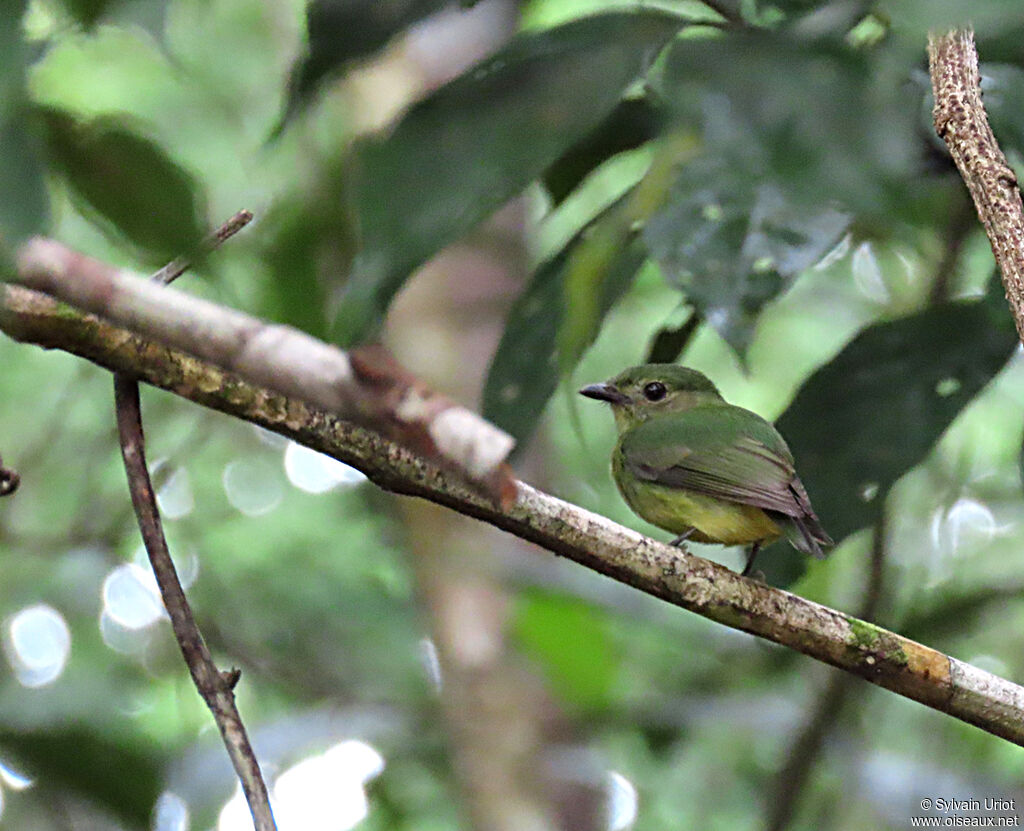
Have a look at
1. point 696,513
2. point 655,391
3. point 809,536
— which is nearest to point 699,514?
point 696,513

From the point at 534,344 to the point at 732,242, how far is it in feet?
1.87

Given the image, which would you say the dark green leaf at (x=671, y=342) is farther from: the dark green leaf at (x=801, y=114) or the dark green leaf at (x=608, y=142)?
the dark green leaf at (x=801, y=114)

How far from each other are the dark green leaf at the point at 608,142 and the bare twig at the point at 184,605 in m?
1.07

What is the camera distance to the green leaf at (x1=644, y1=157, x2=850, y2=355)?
6.86 feet

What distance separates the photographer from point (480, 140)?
6.51 feet

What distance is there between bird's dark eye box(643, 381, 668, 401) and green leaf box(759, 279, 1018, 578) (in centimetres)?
120

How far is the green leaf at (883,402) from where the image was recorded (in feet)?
8.38

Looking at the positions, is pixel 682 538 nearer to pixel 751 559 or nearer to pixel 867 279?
pixel 751 559

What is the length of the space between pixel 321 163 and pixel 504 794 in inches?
87.5

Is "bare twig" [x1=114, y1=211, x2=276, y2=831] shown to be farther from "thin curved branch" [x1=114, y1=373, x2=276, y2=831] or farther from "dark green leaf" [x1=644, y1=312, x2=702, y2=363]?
"dark green leaf" [x1=644, y1=312, x2=702, y2=363]

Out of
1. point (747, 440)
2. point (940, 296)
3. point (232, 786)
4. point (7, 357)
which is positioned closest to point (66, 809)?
point (232, 786)

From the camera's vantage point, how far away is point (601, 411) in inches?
270

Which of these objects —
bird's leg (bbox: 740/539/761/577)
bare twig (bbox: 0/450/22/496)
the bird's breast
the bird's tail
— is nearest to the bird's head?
the bird's breast

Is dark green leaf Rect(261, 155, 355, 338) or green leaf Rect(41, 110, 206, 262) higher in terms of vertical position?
green leaf Rect(41, 110, 206, 262)
